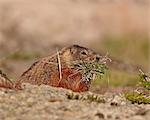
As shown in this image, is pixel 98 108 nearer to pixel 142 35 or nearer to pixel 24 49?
pixel 24 49

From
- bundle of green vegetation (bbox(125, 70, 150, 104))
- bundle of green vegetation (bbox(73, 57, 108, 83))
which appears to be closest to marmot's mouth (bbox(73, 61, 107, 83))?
bundle of green vegetation (bbox(73, 57, 108, 83))

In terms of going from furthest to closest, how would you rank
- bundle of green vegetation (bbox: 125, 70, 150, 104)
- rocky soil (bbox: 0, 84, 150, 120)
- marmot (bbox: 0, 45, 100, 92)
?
marmot (bbox: 0, 45, 100, 92) → bundle of green vegetation (bbox: 125, 70, 150, 104) → rocky soil (bbox: 0, 84, 150, 120)

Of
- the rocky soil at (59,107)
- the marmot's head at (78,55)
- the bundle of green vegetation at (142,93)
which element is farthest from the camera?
the marmot's head at (78,55)

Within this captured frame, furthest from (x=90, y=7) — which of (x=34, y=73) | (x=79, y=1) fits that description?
(x=34, y=73)

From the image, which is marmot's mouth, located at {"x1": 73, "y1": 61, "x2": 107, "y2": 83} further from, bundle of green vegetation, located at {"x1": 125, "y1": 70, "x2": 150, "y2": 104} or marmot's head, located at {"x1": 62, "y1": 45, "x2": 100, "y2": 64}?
bundle of green vegetation, located at {"x1": 125, "y1": 70, "x2": 150, "y2": 104}

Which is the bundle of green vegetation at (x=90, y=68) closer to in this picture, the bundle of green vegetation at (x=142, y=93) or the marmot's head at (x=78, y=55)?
the marmot's head at (x=78, y=55)

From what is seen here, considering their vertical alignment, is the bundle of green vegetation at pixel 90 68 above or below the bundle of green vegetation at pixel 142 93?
above

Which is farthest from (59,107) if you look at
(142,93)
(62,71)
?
(142,93)

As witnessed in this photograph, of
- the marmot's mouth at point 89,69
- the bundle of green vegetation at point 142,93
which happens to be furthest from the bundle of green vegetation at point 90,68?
the bundle of green vegetation at point 142,93
